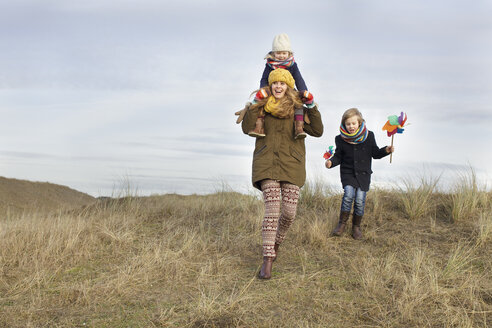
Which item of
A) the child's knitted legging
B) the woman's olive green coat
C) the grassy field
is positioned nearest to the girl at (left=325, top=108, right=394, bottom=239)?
the grassy field

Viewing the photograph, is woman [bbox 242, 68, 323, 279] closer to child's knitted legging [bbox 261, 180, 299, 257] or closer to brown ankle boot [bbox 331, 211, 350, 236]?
child's knitted legging [bbox 261, 180, 299, 257]

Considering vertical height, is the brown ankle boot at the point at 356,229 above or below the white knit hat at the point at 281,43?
below

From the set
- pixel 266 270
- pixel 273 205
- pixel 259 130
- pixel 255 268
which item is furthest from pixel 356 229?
pixel 259 130

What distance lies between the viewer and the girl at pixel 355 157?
696 centimetres

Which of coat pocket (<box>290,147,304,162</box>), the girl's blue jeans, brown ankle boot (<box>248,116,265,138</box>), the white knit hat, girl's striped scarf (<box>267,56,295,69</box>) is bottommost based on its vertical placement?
the girl's blue jeans

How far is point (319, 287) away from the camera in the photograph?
17.7 feet

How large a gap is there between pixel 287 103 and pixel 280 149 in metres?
0.52

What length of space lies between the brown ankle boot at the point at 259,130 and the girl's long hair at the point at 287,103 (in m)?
0.16

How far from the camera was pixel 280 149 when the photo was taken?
5.46 meters

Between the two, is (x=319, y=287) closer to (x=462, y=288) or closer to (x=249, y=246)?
(x=462, y=288)

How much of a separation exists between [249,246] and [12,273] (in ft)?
10.5

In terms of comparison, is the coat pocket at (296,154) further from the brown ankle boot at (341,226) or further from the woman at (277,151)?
the brown ankle boot at (341,226)

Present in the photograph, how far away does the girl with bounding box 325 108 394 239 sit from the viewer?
6.96 meters

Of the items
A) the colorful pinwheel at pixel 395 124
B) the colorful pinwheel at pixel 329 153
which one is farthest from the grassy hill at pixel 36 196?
the colorful pinwheel at pixel 395 124
